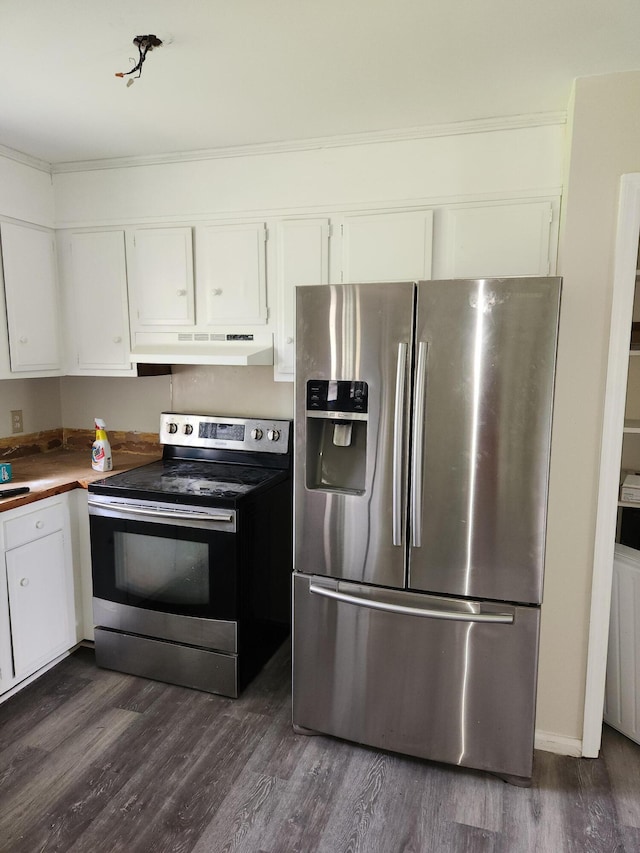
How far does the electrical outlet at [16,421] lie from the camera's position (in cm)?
303

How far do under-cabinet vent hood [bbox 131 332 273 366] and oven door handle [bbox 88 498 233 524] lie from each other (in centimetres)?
66

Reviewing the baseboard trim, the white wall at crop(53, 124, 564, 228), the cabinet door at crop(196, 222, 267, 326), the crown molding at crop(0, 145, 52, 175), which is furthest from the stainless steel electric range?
the crown molding at crop(0, 145, 52, 175)

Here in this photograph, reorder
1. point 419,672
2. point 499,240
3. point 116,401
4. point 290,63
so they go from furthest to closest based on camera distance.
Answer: point 116,401
point 499,240
point 419,672
point 290,63

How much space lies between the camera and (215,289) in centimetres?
265

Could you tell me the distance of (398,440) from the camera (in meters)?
1.94

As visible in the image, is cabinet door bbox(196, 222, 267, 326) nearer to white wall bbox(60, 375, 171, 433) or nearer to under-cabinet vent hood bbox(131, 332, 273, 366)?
under-cabinet vent hood bbox(131, 332, 273, 366)

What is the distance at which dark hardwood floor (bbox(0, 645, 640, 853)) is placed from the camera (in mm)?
1772

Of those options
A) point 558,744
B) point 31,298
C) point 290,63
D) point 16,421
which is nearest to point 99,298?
point 31,298

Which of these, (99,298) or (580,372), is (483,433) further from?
(99,298)

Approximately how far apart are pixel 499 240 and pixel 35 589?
2.43 metres

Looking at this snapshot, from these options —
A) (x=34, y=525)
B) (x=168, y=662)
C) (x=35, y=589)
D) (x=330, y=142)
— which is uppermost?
(x=330, y=142)

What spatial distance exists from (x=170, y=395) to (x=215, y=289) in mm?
722

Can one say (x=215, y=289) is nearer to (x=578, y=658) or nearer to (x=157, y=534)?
(x=157, y=534)

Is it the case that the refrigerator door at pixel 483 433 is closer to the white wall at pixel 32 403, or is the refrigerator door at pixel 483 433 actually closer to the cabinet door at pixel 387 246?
the cabinet door at pixel 387 246
